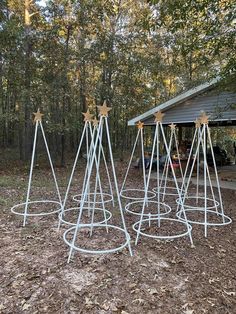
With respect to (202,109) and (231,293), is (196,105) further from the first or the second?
(231,293)

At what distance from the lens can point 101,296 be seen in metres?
2.45

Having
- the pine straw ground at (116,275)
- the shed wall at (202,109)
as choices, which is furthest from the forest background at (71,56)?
the pine straw ground at (116,275)

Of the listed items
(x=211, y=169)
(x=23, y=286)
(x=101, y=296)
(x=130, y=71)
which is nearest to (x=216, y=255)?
(x=101, y=296)

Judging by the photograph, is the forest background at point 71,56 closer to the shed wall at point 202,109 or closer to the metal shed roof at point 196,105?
the metal shed roof at point 196,105

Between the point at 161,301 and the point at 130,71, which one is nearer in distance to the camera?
the point at 161,301

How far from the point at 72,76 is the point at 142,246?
894cm

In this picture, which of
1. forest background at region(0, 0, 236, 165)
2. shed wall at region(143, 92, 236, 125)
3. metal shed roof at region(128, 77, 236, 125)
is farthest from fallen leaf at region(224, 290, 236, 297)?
forest background at region(0, 0, 236, 165)

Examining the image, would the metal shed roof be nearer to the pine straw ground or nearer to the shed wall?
the shed wall

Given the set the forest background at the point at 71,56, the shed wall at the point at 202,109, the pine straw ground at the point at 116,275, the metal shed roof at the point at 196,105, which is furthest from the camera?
the forest background at the point at 71,56

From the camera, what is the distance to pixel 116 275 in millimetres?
2811

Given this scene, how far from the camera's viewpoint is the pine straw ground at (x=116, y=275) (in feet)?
7.70

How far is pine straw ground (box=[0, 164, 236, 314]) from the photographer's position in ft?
7.70

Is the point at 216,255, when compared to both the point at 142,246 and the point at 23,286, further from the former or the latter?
the point at 23,286

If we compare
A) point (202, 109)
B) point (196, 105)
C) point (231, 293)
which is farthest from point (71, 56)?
point (231, 293)
